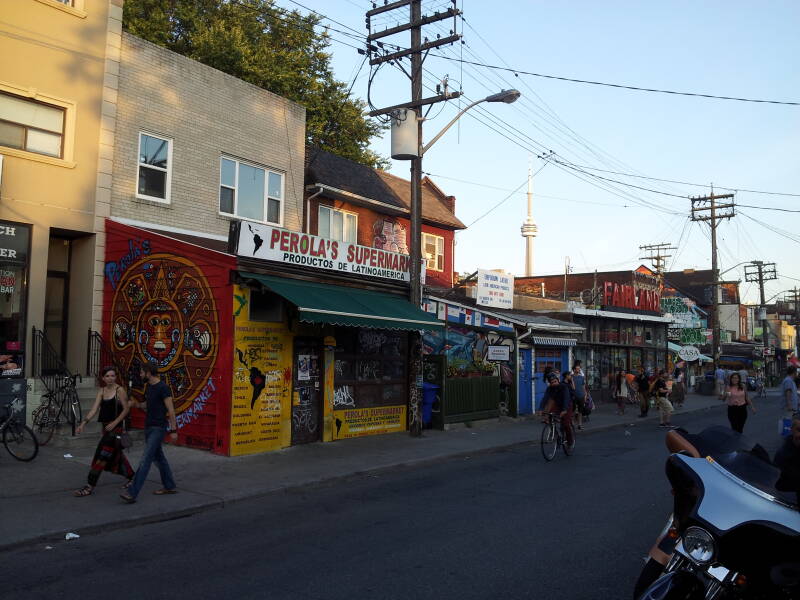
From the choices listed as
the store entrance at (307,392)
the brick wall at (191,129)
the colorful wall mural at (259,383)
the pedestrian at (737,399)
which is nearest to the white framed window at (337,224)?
the brick wall at (191,129)

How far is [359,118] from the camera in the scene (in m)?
31.4

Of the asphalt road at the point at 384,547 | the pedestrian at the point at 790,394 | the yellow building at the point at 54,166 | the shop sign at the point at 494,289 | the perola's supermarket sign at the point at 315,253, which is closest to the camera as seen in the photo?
the asphalt road at the point at 384,547

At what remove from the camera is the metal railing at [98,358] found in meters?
14.0

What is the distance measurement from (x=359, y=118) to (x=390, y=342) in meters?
18.0

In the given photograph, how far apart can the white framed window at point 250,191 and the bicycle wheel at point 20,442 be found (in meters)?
8.03

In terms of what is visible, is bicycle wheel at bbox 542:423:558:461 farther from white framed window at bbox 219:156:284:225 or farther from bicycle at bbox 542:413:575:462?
white framed window at bbox 219:156:284:225

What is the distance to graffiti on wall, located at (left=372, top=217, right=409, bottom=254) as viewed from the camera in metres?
24.2

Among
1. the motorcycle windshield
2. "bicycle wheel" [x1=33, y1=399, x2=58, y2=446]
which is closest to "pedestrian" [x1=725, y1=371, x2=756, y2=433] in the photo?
the motorcycle windshield

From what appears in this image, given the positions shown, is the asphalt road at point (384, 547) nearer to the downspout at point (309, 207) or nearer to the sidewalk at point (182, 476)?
the sidewalk at point (182, 476)

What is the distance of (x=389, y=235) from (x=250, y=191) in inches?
300

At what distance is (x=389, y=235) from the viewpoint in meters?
24.7

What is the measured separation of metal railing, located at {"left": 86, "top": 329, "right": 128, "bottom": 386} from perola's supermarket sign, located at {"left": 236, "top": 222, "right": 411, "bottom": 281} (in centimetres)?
423

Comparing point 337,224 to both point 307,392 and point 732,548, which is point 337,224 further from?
point 732,548

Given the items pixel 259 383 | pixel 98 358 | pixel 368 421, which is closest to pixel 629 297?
pixel 368 421
